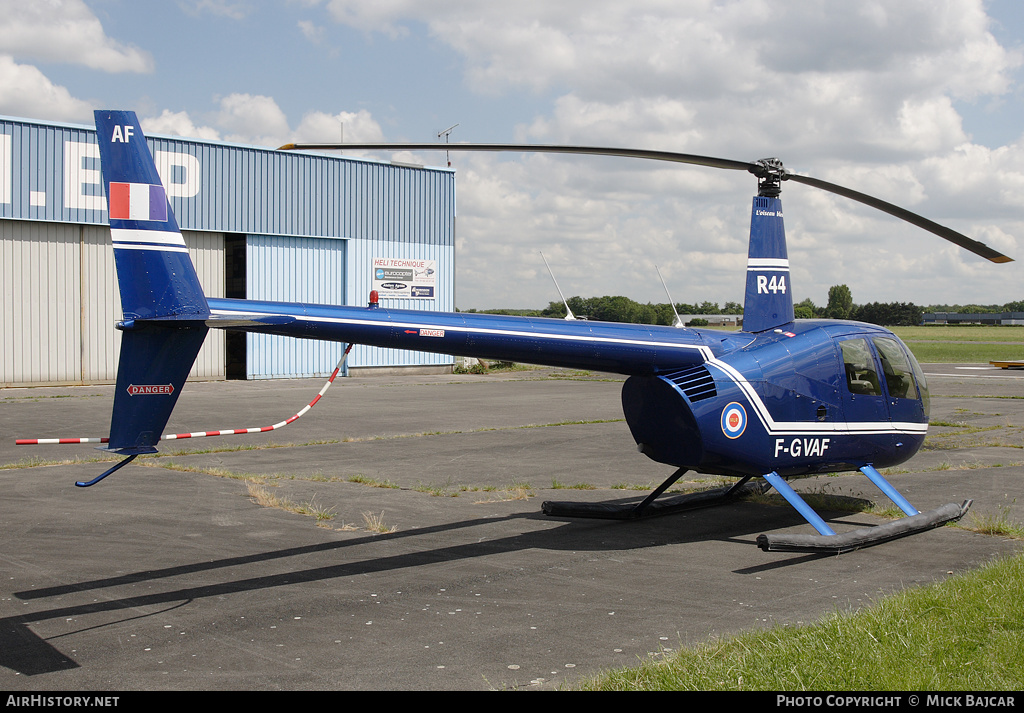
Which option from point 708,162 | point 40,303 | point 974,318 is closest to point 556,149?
point 708,162

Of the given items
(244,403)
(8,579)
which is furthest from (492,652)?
(244,403)

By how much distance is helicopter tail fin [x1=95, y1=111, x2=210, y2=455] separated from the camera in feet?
21.0

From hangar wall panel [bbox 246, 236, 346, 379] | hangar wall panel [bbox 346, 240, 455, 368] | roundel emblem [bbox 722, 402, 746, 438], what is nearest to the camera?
roundel emblem [bbox 722, 402, 746, 438]

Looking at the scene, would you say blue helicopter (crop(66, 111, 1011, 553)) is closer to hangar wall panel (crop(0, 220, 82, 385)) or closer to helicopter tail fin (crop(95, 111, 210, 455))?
helicopter tail fin (crop(95, 111, 210, 455))

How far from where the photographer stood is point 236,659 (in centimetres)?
555

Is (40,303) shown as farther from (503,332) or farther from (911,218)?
(911,218)

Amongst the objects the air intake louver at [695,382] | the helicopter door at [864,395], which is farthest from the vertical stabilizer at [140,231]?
the helicopter door at [864,395]

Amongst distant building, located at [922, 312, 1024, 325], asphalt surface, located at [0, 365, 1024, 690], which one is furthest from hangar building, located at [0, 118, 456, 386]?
distant building, located at [922, 312, 1024, 325]

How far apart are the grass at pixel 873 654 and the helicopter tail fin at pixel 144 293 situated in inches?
156

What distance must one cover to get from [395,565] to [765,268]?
18.1 ft

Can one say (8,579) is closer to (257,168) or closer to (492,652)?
(492,652)

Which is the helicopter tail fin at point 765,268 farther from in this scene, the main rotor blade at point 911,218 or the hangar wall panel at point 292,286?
the hangar wall panel at point 292,286

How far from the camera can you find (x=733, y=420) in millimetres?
8914
